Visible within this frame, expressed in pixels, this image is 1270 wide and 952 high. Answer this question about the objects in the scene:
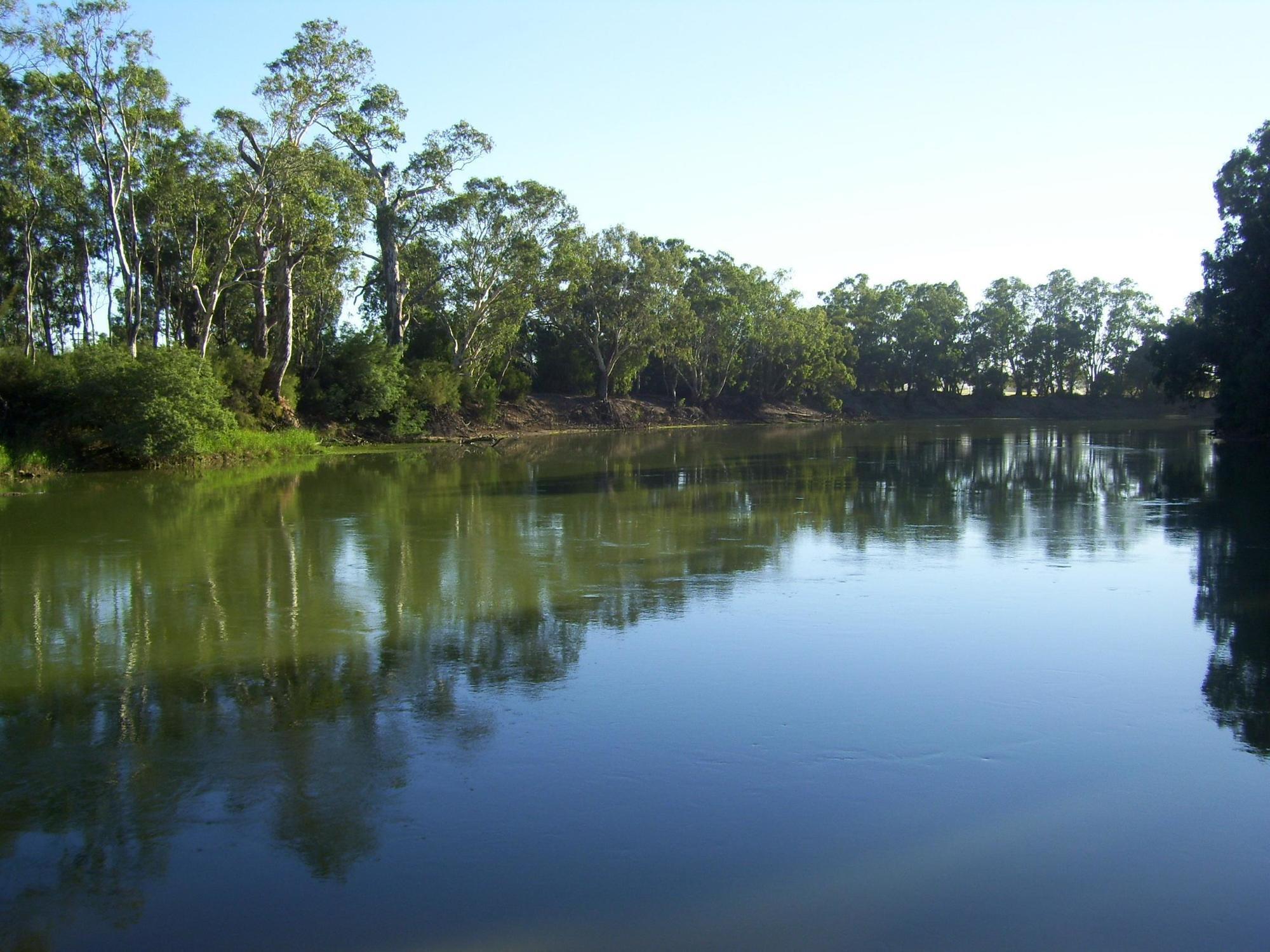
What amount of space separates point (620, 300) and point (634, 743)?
5634cm

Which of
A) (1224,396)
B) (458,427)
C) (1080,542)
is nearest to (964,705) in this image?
(1080,542)

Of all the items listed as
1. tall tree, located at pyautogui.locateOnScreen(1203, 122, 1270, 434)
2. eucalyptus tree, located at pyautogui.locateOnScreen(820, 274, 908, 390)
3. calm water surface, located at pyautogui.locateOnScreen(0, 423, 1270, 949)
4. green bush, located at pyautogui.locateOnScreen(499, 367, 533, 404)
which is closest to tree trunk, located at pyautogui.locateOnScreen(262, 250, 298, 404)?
green bush, located at pyautogui.locateOnScreen(499, 367, 533, 404)

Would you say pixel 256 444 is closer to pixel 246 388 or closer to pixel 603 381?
pixel 246 388

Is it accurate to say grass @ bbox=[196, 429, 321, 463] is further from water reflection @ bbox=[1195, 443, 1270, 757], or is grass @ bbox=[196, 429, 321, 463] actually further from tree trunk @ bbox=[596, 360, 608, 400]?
tree trunk @ bbox=[596, 360, 608, 400]

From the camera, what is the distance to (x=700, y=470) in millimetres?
28609

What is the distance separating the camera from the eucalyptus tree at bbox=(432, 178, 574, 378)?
154 feet

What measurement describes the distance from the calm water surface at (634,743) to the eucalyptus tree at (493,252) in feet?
112

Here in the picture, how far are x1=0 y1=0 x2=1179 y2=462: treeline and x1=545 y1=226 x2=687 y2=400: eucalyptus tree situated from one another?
5.4 inches

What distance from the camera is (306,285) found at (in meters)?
41.9

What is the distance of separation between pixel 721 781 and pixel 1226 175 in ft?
155

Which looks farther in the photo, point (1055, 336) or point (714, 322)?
point (1055, 336)

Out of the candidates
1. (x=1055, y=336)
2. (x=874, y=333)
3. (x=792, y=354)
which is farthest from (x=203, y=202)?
(x=1055, y=336)

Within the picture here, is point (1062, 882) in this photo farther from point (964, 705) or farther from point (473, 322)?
point (473, 322)

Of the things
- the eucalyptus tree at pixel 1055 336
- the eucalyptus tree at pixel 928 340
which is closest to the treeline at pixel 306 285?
the eucalyptus tree at pixel 928 340
